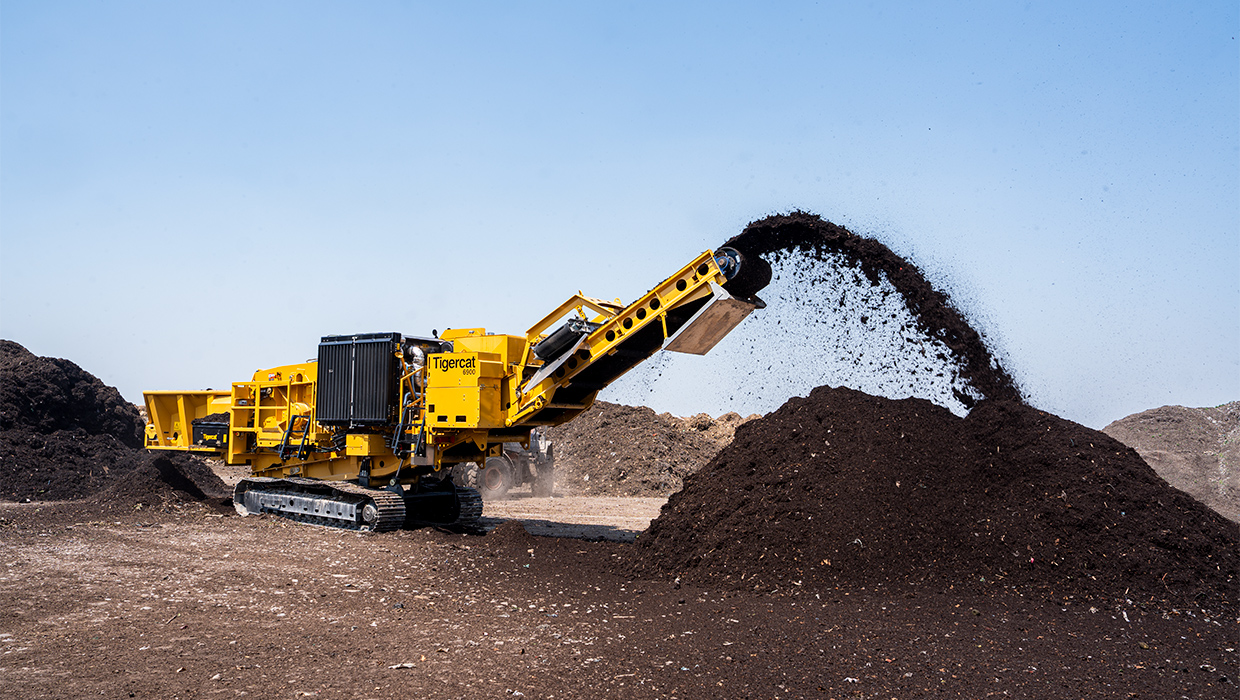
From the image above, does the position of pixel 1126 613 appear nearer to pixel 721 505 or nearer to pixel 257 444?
pixel 721 505

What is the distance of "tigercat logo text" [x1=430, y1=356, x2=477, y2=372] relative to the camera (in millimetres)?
11906

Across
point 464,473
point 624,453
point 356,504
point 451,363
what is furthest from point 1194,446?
point 356,504

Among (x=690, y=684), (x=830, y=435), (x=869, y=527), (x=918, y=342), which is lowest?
(x=690, y=684)

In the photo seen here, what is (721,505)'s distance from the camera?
9180mm

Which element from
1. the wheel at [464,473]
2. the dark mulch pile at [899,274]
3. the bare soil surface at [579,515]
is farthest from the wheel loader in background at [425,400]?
the wheel at [464,473]

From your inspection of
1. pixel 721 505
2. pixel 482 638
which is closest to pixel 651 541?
pixel 721 505

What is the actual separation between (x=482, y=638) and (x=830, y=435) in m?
4.38

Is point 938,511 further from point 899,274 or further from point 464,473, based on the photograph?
point 464,473

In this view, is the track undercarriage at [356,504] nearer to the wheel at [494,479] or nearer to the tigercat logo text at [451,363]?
the tigercat logo text at [451,363]

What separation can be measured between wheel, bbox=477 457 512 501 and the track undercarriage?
254 inches

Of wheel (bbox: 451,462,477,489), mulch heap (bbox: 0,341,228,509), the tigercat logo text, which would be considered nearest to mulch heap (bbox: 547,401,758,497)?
wheel (bbox: 451,462,477,489)

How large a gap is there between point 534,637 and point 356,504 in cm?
634

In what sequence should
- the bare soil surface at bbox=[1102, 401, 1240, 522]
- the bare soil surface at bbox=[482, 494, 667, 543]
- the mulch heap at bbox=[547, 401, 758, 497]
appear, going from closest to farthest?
the bare soil surface at bbox=[482, 494, 667, 543] < the bare soil surface at bbox=[1102, 401, 1240, 522] < the mulch heap at bbox=[547, 401, 758, 497]

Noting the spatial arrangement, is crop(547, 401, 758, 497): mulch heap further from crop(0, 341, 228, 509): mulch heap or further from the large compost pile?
the large compost pile
